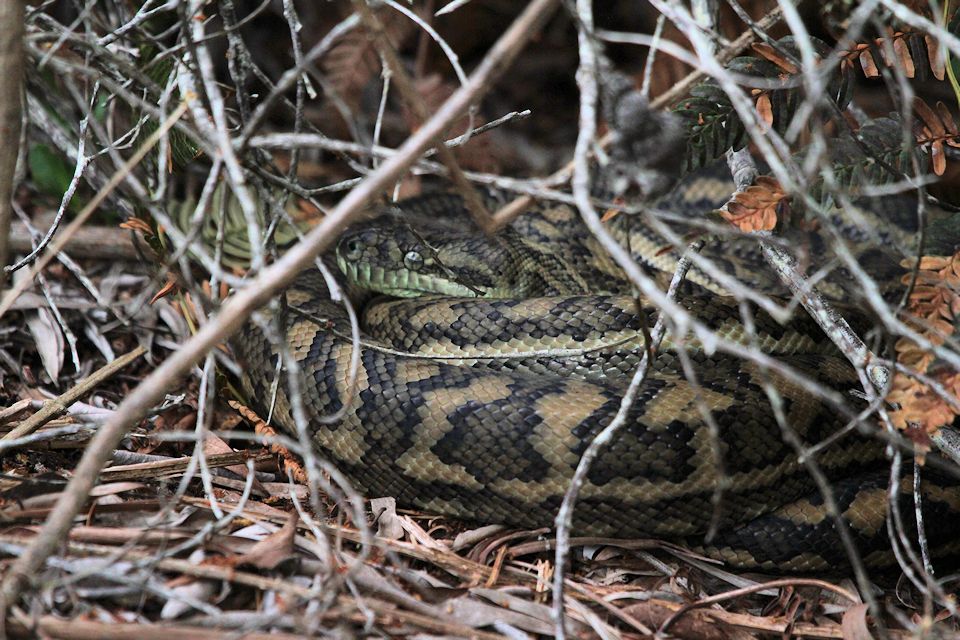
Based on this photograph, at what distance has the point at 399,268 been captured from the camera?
376 centimetres

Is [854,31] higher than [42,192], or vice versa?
[854,31]

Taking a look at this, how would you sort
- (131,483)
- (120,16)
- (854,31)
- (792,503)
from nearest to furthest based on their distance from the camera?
(854,31), (131,483), (792,503), (120,16)

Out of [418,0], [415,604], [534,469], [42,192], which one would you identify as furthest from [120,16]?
[415,604]

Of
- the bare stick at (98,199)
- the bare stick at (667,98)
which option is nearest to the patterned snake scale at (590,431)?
the bare stick at (667,98)

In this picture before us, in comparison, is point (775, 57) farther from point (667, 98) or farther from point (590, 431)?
point (590, 431)

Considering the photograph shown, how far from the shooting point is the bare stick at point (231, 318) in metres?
1.70

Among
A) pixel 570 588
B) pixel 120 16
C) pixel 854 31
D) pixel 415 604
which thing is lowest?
pixel 570 588

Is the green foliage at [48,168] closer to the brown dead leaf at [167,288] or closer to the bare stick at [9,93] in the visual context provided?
the brown dead leaf at [167,288]

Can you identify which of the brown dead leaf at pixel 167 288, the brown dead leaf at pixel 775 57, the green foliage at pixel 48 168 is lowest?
the brown dead leaf at pixel 167 288

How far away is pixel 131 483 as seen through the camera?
2.40m

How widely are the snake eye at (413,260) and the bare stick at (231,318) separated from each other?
2001mm

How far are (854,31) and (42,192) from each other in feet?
11.8

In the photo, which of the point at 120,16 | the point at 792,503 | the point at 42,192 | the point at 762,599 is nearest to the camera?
the point at 762,599

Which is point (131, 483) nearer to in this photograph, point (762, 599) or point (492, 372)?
point (492, 372)
